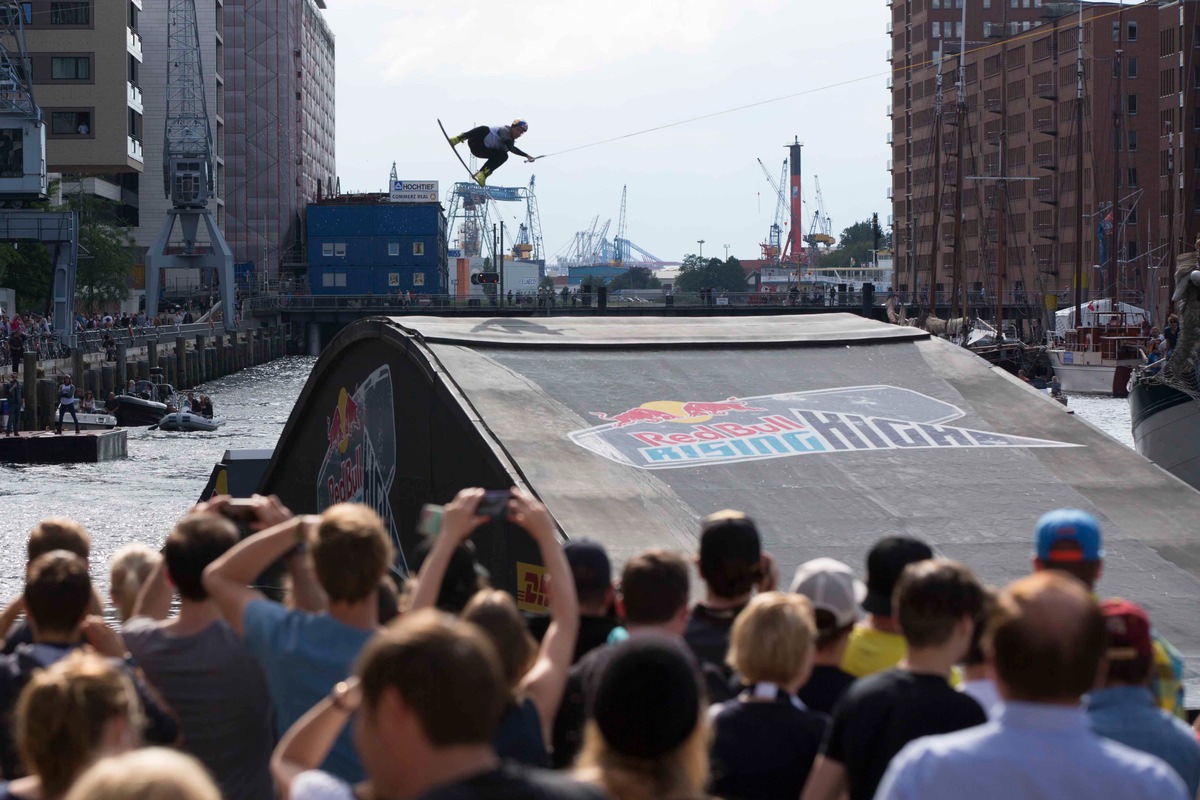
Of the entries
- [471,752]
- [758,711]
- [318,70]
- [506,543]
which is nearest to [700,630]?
[758,711]

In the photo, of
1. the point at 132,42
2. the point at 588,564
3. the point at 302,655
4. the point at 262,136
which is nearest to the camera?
the point at 302,655

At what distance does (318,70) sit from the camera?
16638 centimetres

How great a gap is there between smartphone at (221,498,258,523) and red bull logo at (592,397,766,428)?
8419mm

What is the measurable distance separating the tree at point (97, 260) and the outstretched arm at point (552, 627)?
7912 cm

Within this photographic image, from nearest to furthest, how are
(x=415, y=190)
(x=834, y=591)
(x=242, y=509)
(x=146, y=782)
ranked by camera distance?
(x=146, y=782), (x=834, y=591), (x=242, y=509), (x=415, y=190)

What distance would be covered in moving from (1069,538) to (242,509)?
3027mm

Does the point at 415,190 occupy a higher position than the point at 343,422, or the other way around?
the point at 415,190

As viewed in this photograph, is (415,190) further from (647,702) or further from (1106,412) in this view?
(647,702)

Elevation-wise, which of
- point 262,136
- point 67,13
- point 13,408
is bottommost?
point 13,408

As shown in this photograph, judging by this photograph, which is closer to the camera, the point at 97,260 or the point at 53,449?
the point at 53,449

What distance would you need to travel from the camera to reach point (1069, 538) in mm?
4996

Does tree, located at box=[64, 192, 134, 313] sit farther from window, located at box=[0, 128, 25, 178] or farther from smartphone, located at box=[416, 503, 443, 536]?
smartphone, located at box=[416, 503, 443, 536]

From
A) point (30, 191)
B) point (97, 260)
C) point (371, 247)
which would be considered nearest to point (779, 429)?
point (30, 191)

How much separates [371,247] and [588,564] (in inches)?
4678
